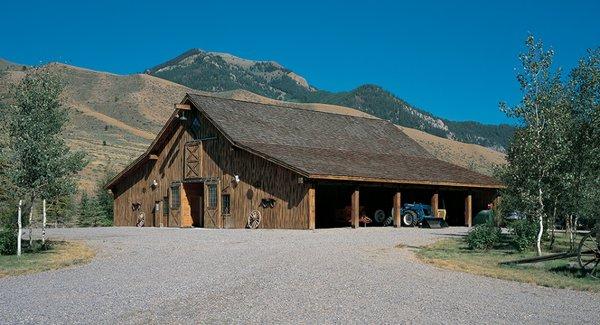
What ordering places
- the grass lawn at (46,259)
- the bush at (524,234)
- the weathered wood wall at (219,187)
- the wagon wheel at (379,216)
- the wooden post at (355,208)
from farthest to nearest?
the wagon wheel at (379,216) → the wooden post at (355,208) → the weathered wood wall at (219,187) → the bush at (524,234) → the grass lawn at (46,259)

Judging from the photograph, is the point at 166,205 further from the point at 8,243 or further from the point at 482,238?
the point at 482,238

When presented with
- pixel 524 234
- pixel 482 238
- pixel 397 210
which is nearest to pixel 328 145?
pixel 397 210

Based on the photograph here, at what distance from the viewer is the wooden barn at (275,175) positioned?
30.2m

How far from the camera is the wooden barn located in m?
30.2

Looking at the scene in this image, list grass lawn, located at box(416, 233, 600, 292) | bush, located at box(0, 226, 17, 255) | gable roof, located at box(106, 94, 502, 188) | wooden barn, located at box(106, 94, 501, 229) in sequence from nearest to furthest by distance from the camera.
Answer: grass lawn, located at box(416, 233, 600, 292) → bush, located at box(0, 226, 17, 255) → wooden barn, located at box(106, 94, 501, 229) → gable roof, located at box(106, 94, 502, 188)

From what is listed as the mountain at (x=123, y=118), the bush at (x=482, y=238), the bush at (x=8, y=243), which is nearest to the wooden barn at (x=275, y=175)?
the bush at (x=482, y=238)

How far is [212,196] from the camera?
112 ft

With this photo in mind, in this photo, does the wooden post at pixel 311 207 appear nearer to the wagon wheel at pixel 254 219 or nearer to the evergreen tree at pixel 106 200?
the wagon wheel at pixel 254 219

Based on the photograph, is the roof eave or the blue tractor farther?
the blue tractor

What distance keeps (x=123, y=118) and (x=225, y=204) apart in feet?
272

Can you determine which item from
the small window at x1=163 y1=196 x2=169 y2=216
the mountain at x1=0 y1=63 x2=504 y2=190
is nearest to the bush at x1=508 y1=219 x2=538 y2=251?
the small window at x1=163 y1=196 x2=169 y2=216

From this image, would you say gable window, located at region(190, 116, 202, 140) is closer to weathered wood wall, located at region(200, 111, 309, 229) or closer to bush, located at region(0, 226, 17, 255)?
weathered wood wall, located at region(200, 111, 309, 229)

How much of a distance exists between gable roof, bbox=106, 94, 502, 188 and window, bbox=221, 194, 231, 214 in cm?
303

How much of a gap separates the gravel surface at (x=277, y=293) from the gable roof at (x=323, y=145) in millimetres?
12544
